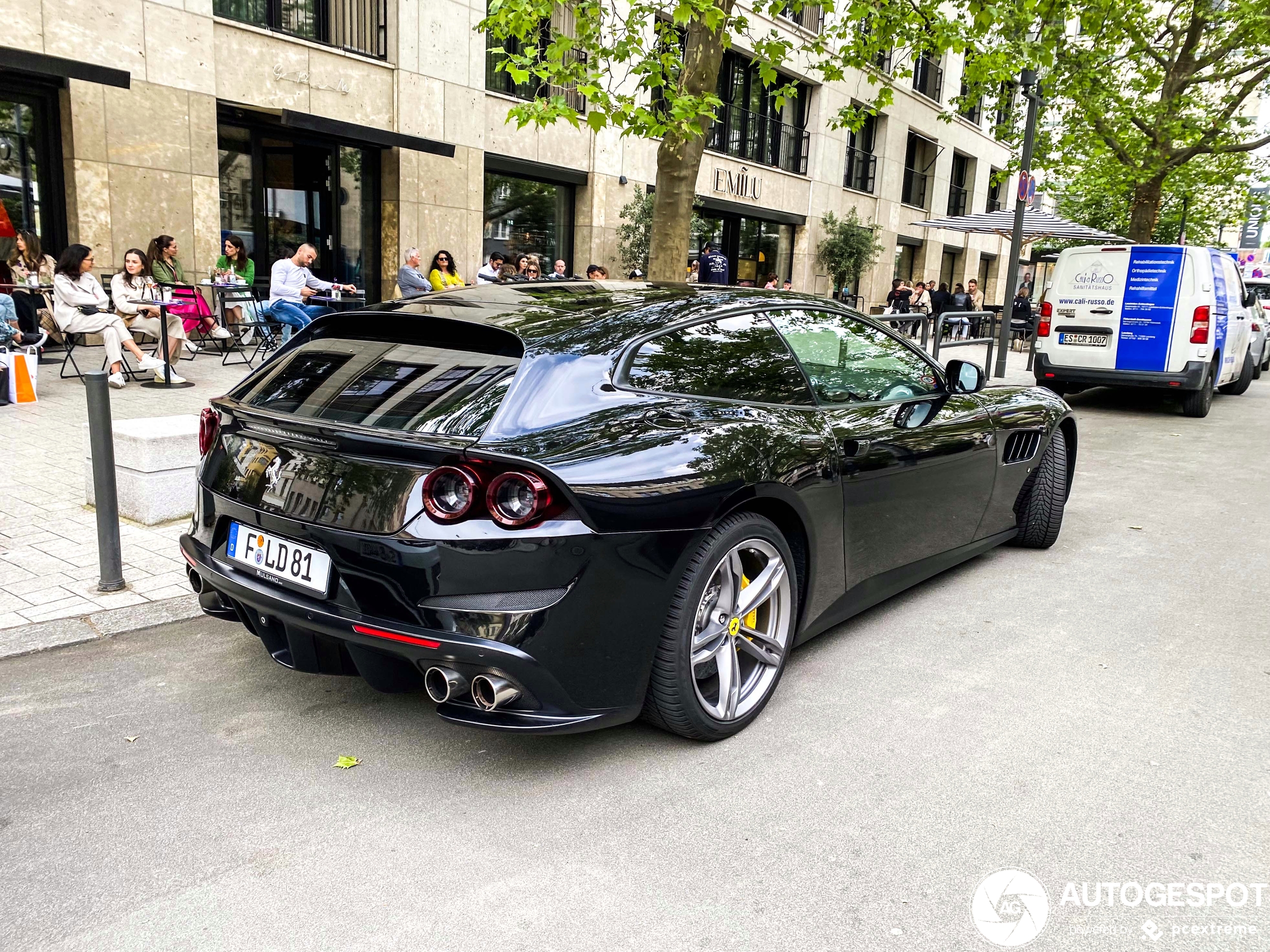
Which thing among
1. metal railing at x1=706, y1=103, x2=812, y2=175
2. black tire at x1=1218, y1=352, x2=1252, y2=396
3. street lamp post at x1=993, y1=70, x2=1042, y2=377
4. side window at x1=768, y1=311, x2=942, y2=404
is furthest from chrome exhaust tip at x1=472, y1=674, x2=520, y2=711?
metal railing at x1=706, y1=103, x2=812, y2=175

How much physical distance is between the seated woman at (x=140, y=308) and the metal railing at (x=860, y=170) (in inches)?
831

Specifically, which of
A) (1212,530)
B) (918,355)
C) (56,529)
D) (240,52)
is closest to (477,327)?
(918,355)

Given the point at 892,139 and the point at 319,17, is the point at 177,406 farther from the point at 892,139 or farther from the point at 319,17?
the point at 892,139

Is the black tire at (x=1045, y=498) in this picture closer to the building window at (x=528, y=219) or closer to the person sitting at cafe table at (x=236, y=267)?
the person sitting at cafe table at (x=236, y=267)

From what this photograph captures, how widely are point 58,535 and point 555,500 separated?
12.6ft

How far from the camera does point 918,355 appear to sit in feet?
15.6

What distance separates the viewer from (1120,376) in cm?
1244

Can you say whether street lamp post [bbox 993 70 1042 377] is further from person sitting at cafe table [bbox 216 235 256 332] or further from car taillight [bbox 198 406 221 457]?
car taillight [bbox 198 406 221 457]

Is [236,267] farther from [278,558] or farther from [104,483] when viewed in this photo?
[278,558]

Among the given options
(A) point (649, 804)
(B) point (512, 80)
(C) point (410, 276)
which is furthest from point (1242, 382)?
(A) point (649, 804)

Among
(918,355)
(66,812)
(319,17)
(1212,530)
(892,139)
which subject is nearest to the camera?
(66,812)

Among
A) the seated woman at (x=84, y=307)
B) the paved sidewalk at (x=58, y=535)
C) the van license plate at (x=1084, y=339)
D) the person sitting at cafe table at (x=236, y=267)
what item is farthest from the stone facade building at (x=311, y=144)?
the van license plate at (x=1084, y=339)

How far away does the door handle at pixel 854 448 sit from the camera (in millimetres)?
3789

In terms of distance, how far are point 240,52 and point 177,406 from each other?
6.42 m
